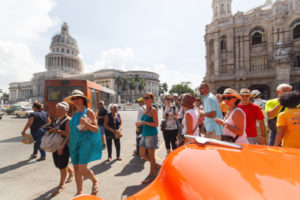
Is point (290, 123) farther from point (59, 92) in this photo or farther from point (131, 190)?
point (59, 92)

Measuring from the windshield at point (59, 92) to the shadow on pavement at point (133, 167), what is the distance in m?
6.56

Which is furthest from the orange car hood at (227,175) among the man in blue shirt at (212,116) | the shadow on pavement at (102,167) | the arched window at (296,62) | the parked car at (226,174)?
the arched window at (296,62)

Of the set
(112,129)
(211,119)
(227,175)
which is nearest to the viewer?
(227,175)

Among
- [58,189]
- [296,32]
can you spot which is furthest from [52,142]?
[296,32]

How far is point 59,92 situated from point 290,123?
10618 mm

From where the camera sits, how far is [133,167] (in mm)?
4605

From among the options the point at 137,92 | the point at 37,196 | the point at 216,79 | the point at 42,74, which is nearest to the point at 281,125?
the point at 37,196

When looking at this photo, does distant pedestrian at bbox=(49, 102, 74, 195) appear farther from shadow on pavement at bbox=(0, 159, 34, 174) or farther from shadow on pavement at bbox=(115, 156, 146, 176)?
shadow on pavement at bbox=(0, 159, 34, 174)

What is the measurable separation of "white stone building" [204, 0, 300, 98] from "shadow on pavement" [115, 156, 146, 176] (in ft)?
86.6

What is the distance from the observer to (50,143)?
331 centimetres

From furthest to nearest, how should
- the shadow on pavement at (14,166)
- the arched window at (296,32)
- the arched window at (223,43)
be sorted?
1. the arched window at (223,43)
2. the arched window at (296,32)
3. the shadow on pavement at (14,166)

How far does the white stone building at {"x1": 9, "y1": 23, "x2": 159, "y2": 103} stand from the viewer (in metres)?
87.3

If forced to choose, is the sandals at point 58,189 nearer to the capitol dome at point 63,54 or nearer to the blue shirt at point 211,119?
the blue shirt at point 211,119

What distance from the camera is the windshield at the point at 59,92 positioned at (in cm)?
990
